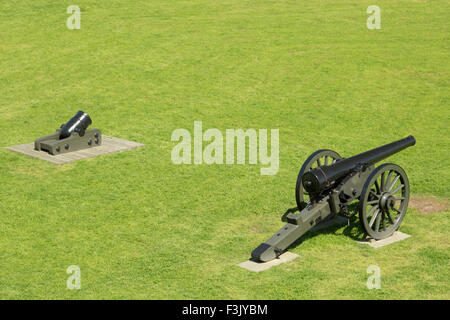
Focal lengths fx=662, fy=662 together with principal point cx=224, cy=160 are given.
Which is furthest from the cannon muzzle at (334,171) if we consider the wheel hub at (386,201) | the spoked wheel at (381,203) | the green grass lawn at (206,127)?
the green grass lawn at (206,127)

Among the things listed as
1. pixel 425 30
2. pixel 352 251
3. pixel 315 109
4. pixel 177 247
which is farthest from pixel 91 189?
pixel 425 30

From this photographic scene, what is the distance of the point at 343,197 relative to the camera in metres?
10.3

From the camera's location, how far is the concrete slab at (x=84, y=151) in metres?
14.6

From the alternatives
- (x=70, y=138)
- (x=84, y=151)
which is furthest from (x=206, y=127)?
(x=70, y=138)

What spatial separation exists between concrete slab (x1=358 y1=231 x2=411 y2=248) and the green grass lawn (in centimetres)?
15

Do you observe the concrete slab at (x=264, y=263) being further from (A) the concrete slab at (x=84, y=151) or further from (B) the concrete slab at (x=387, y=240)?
(A) the concrete slab at (x=84, y=151)

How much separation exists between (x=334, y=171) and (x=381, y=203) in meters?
0.91

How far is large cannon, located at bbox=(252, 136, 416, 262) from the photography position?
31.9ft

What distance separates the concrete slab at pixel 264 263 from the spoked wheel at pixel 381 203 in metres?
1.23

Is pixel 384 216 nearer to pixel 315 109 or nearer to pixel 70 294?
pixel 70 294

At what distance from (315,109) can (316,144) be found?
2.95 meters

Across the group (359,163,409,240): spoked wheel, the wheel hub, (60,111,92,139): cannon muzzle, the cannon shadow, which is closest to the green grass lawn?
the cannon shadow

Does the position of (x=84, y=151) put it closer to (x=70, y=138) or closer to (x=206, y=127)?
(x=70, y=138)

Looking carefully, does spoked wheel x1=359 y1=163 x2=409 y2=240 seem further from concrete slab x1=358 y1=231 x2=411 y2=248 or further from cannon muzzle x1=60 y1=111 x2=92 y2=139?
cannon muzzle x1=60 y1=111 x2=92 y2=139
